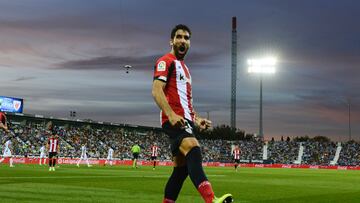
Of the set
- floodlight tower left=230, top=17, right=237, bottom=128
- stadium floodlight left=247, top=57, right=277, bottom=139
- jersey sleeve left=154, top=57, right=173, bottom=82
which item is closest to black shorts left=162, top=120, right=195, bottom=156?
jersey sleeve left=154, top=57, right=173, bottom=82

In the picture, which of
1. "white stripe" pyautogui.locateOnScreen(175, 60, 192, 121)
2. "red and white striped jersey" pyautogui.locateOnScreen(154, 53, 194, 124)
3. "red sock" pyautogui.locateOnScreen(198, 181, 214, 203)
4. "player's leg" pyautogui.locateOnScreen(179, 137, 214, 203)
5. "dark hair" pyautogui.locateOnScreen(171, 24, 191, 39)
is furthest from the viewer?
"dark hair" pyautogui.locateOnScreen(171, 24, 191, 39)

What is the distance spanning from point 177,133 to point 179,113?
0.25 metres

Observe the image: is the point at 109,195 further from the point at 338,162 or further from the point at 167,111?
the point at 338,162

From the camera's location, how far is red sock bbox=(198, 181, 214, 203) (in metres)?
5.55

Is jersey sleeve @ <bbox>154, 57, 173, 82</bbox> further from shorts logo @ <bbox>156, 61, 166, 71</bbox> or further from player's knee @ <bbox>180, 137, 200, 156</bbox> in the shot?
player's knee @ <bbox>180, 137, 200, 156</bbox>

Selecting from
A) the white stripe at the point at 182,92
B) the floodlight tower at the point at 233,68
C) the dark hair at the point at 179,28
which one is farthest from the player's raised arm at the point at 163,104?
the floodlight tower at the point at 233,68

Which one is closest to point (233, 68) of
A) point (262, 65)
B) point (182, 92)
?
point (262, 65)

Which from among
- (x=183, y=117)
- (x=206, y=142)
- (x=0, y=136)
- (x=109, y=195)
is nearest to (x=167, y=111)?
(x=183, y=117)

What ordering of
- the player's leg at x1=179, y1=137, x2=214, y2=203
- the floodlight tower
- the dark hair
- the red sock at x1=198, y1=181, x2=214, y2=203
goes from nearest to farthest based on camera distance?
1. the red sock at x1=198, y1=181, x2=214, y2=203
2. the player's leg at x1=179, y1=137, x2=214, y2=203
3. the dark hair
4. the floodlight tower

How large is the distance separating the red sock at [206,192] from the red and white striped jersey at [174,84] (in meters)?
0.85

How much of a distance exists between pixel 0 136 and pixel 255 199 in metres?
49.7

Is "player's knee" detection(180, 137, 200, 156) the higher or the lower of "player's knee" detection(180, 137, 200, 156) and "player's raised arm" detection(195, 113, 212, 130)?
the lower

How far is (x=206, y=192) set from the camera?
5.61 m

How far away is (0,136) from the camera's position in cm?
5744
